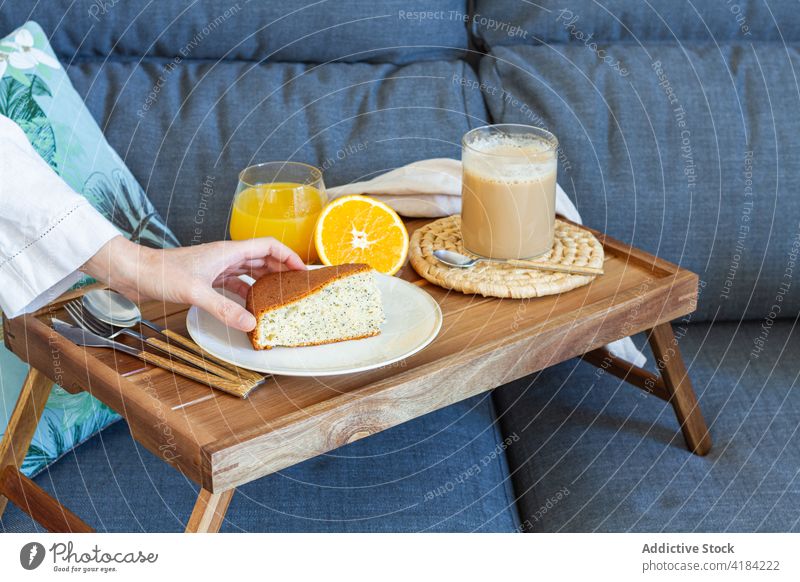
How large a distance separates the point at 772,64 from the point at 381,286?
94 cm

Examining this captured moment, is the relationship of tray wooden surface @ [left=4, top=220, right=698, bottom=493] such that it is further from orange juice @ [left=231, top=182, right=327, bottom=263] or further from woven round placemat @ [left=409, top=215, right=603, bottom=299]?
orange juice @ [left=231, top=182, right=327, bottom=263]

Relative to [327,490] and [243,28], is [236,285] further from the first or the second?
[243,28]

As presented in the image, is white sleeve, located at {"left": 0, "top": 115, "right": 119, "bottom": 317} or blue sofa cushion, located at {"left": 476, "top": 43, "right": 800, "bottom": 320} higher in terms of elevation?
white sleeve, located at {"left": 0, "top": 115, "right": 119, "bottom": 317}

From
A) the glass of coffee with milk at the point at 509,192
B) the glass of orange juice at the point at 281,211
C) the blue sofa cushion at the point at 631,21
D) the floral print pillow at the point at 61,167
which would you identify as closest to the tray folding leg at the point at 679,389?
the glass of coffee with milk at the point at 509,192

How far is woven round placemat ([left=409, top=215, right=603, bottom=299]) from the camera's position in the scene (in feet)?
3.59

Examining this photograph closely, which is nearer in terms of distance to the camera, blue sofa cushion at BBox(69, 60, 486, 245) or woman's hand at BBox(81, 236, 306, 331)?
woman's hand at BBox(81, 236, 306, 331)

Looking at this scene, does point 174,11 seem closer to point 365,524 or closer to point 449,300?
point 449,300

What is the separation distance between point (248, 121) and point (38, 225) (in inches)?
24.2

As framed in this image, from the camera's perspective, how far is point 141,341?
0.99m

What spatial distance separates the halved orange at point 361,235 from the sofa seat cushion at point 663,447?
375 millimetres

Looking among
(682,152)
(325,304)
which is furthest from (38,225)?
(682,152)

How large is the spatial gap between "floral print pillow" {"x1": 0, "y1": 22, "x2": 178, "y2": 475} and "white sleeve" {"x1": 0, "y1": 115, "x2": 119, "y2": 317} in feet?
0.96

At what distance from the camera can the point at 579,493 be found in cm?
122

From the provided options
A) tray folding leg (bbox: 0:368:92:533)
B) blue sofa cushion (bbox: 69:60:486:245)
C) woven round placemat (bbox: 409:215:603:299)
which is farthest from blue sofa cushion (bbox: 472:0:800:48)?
tray folding leg (bbox: 0:368:92:533)
